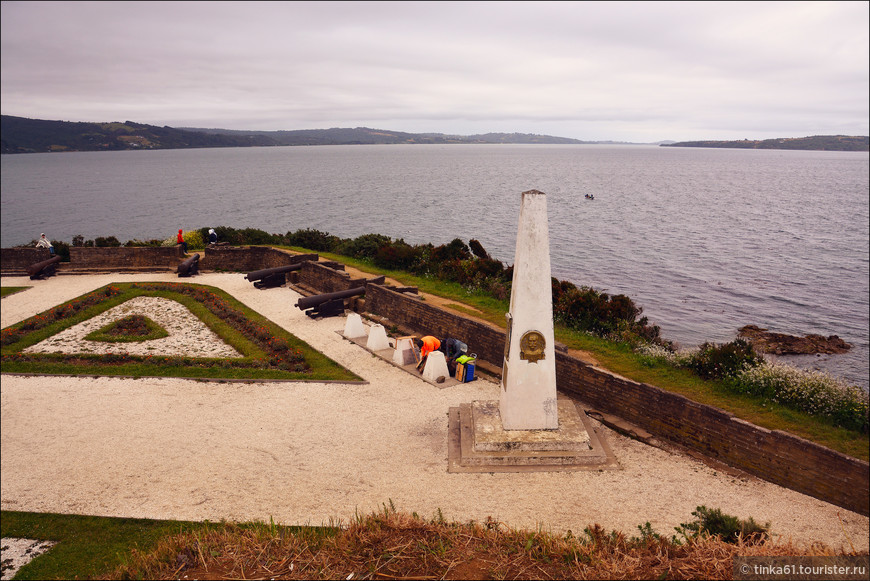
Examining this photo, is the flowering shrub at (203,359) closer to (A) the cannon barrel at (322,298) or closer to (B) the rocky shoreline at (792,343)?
(A) the cannon barrel at (322,298)

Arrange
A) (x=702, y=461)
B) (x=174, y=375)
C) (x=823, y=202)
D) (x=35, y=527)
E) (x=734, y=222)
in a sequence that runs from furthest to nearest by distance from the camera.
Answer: (x=823, y=202) < (x=734, y=222) < (x=174, y=375) < (x=702, y=461) < (x=35, y=527)

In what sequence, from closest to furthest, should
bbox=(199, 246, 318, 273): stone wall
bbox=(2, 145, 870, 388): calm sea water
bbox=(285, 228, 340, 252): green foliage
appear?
bbox=(199, 246, 318, 273): stone wall → bbox=(2, 145, 870, 388): calm sea water → bbox=(285, 228, 340, 252): green foliage

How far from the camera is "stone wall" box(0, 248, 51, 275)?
25131 mm

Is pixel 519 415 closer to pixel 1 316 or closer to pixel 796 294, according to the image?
pixel 1 316

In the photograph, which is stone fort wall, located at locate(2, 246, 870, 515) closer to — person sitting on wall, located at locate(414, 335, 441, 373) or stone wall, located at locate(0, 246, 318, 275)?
person sitting on wall, located at locate(414, 335, 441, 373)

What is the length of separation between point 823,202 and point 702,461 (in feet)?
273

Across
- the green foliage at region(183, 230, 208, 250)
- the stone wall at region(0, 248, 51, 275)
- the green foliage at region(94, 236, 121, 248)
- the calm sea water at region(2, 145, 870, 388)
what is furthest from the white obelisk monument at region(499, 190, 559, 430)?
the green foliage at region(94, 236, 121, 248)

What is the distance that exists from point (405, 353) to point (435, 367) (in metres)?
1.28

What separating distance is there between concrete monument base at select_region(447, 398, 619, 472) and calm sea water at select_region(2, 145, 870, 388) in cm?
855

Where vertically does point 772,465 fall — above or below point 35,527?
above

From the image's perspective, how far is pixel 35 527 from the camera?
26.6 ft

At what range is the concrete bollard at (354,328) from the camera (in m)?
16.8

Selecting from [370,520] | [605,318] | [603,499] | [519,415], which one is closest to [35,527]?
[370,520]

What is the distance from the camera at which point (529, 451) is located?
31.8ft
